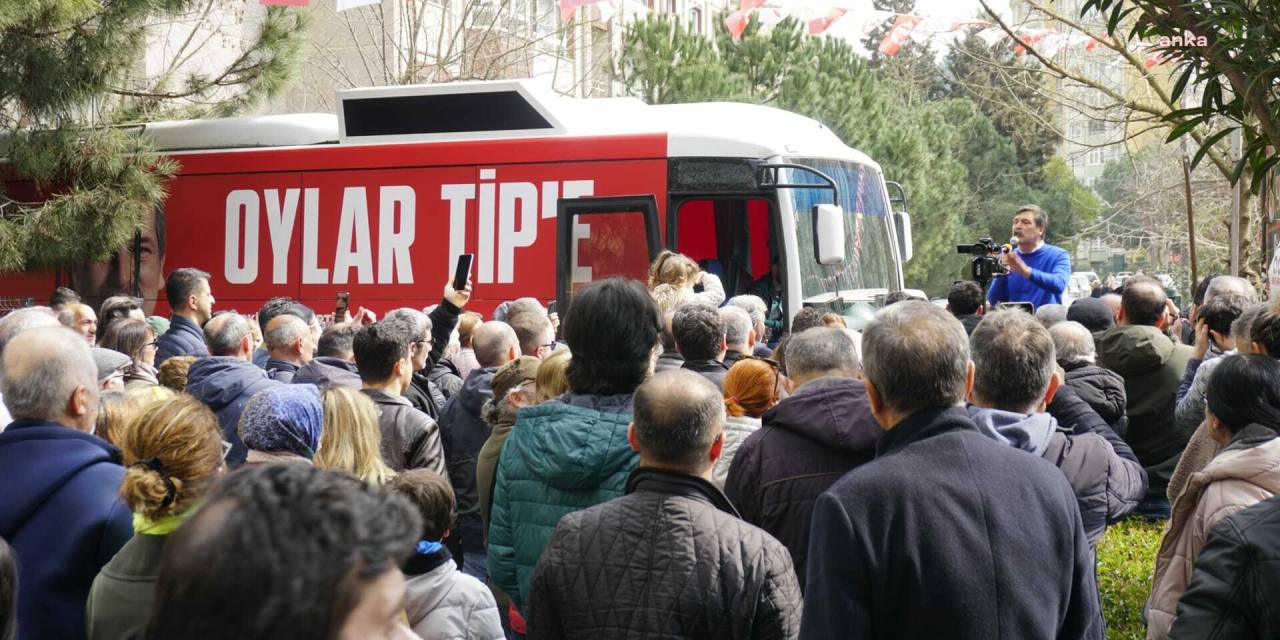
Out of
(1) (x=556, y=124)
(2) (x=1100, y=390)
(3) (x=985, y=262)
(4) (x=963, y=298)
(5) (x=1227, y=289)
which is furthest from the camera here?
(1) (x=556, y=124)

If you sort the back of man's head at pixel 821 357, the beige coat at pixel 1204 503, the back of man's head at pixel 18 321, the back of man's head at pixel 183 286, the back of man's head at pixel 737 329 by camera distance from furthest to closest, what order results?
the back of man's head at pixel 183 286
the back of man's head at pixel 18 321
the back of man's head at pixel 737 329
the back of man's head at pixel 821 357
the beige coat at pixel 1204 503

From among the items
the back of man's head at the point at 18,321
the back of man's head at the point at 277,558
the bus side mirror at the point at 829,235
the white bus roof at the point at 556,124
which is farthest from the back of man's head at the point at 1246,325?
the white bus roof at the point at 556,124

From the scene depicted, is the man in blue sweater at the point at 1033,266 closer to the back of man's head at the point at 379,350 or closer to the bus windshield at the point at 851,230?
the bus windshield at the point at 851,230

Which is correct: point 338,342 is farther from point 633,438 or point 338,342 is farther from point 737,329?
point 633,438

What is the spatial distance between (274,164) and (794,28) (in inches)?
842

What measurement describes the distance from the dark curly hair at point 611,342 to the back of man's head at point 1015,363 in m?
1.00

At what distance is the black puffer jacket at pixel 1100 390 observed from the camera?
5.57 m

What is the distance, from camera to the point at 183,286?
308 inches

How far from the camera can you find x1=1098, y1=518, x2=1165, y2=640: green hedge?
19.5 ft

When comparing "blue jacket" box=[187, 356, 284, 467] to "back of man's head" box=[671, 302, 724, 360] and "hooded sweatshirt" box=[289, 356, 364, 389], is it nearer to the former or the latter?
"hooded sweatshirt" box=[289, 356, 364, 389]

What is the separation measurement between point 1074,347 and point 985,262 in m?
3.38

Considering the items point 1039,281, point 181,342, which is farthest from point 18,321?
point 1039,281

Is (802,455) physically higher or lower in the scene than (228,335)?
lower

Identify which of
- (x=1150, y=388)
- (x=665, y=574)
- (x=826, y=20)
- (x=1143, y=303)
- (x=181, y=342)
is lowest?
(x=1150, y=388)
